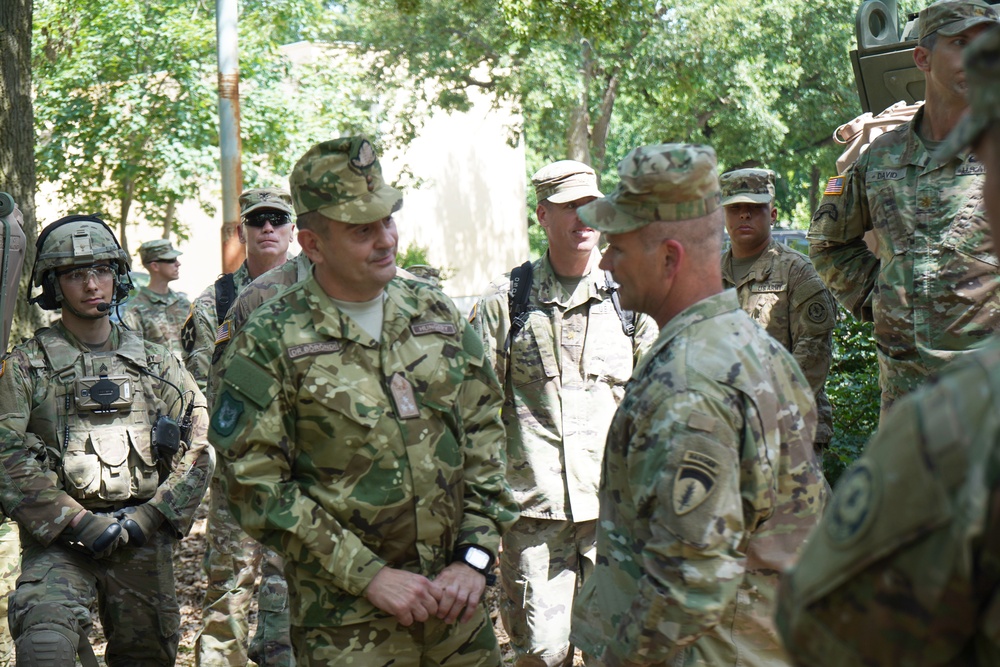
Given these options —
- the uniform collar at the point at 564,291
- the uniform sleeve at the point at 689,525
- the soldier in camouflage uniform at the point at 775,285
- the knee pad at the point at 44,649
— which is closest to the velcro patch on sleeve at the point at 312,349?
the uniform sleeve at the point at 689,525

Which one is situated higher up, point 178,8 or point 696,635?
point 178,8

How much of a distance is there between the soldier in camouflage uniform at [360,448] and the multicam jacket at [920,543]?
2.06 meters

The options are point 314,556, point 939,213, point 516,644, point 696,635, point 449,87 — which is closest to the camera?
point 696,635

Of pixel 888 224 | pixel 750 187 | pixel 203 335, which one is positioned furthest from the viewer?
pixel 203 335

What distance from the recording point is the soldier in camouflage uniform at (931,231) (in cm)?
440

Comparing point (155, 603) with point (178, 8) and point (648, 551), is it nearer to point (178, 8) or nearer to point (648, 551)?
point (648, 551)

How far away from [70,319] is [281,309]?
2.08 meters

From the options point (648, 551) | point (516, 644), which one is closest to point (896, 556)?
point (648, 551)

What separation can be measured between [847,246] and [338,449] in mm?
2828

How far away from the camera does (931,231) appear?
4.52 meters

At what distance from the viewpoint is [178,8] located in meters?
18.9

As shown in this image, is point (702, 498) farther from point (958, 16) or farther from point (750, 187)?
point (750, 187)

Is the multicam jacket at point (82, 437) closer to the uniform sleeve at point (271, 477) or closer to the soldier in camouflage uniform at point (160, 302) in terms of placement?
the uniform sleeve at point (271, 477)

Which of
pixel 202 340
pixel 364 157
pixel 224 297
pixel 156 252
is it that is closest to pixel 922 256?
pixel 364 157
